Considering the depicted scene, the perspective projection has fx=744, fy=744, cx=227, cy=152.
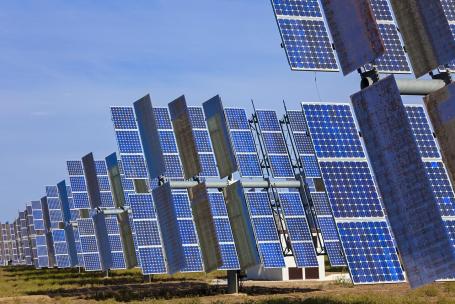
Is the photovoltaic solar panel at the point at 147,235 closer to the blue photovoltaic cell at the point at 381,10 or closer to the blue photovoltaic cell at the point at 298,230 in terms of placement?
the blue photovoltaic cell at the point at 298,230

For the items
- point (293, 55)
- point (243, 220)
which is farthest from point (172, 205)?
point (293, 55)

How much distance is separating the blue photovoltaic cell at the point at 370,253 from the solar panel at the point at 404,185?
71.4 inches

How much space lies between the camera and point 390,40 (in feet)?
63.6

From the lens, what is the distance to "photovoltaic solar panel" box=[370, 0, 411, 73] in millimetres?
18750

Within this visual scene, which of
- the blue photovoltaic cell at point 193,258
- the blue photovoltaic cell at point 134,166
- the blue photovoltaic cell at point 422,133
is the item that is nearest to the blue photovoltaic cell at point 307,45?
the blue photovoltaic cell at point 422,133

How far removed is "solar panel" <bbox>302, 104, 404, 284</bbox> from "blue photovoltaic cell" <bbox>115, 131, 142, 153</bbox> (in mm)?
15423

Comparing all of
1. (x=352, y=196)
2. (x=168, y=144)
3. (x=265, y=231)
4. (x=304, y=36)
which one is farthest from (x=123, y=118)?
(x=352, y=196)

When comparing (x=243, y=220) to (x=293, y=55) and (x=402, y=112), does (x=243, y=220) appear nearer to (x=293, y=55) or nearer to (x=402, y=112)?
(x=293, y=55)

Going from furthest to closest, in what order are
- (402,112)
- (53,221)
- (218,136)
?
(53,221)
(218,136)
(402,112)

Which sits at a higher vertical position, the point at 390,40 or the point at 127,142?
the point at 127,142

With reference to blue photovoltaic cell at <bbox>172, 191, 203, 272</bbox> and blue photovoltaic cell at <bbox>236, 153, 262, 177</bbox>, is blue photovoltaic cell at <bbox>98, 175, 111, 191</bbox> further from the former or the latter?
blue photovoltaic cell at <bbox>236, 153, 262, 177</bbox>

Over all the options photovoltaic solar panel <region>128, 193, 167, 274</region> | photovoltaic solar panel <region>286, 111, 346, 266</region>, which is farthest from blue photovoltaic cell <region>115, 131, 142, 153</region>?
photovoltaic solar panel <region>286, 111, 346, 266</region>

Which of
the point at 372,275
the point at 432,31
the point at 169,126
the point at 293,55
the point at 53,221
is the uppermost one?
the point at 53,221

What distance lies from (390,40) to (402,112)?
132 inches
